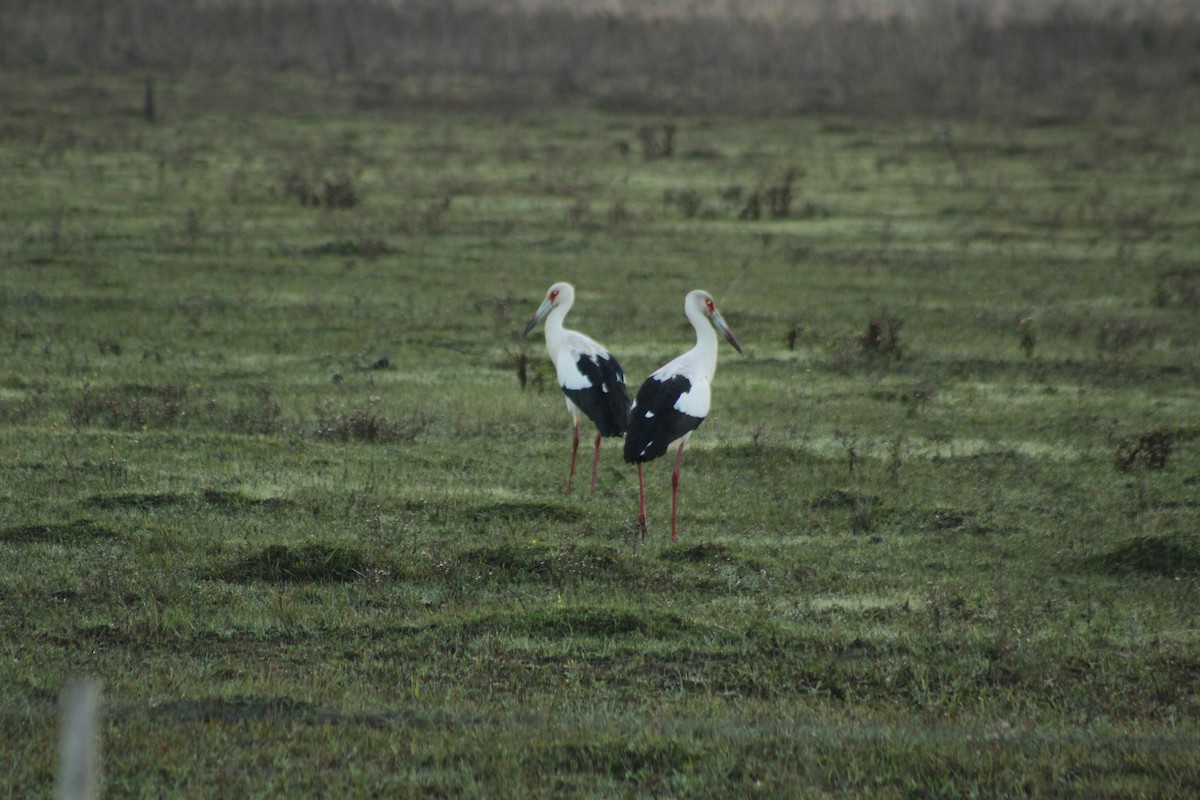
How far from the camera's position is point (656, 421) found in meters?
8.38

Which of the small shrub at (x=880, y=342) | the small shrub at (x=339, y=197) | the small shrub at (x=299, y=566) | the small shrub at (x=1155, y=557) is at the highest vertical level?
the small shrub at (x=339, y=197)

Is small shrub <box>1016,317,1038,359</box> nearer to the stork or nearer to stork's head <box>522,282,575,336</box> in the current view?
stork's head <box>522,282,575,336</box>

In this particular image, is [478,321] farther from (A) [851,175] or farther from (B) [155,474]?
(A) [851,175]

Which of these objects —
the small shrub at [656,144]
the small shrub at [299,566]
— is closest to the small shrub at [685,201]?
the small shrub at [656,144]

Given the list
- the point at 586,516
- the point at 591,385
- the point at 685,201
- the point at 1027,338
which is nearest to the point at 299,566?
the point at 586,516

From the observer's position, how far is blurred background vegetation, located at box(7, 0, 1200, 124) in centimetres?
5231

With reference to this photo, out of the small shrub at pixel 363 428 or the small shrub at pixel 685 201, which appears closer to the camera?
the small shrub at pixel 363 428

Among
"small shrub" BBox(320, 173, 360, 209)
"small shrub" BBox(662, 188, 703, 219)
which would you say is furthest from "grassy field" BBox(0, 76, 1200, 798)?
"small shrub" BBox(662, 188, 703, 219)

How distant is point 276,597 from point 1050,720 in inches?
137

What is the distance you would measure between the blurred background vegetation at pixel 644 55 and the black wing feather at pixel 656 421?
1518 inches

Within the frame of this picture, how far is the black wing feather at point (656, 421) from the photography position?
27.2ft

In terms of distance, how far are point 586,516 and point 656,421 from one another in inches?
28.1

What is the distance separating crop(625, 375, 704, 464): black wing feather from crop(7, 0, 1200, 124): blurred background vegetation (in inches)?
1518

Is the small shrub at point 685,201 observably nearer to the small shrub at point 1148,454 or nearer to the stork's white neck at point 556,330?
the stork's white neck at point 556,330
